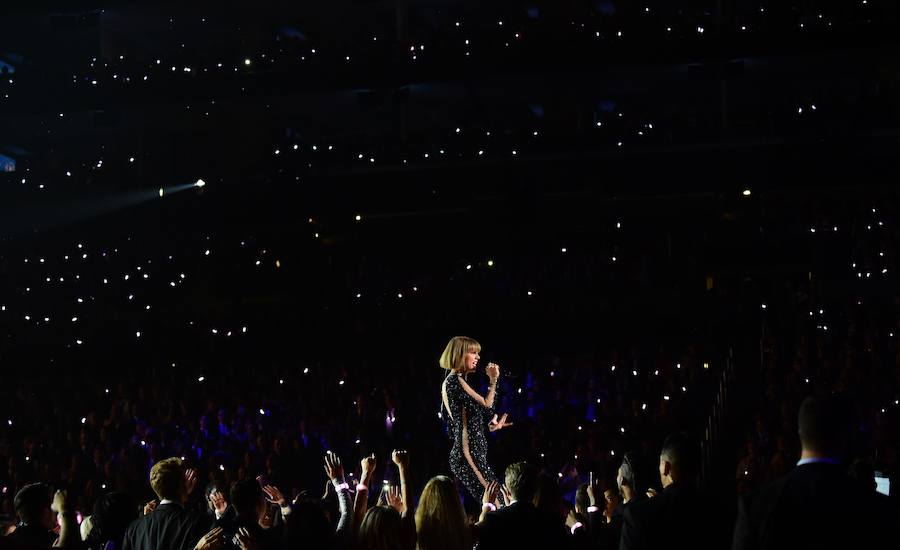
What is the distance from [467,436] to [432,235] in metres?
11.4

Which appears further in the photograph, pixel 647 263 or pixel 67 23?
pixel 67 23

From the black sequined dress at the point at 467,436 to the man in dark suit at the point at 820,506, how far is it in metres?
3.08

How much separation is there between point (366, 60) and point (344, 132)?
280 centimetres

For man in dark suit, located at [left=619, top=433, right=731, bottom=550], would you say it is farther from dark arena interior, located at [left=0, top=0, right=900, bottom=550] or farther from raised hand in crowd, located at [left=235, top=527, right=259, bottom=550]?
dark arena interior, located at [left=0, top=0, right=900, bottom=550]

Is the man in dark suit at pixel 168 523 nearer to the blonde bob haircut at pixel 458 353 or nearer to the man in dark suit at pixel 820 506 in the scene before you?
the blonde bob haircut at pixel 458 353

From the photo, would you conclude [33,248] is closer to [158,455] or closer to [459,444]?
[158,455]

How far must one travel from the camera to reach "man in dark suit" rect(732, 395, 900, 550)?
2.52m

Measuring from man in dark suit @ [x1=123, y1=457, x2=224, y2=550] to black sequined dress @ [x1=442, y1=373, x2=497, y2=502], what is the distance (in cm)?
188


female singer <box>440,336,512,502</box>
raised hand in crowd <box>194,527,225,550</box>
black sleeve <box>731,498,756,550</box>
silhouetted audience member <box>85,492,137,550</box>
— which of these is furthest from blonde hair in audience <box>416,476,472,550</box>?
female singer <box>440,336,512,502</box>

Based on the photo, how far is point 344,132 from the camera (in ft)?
66.5

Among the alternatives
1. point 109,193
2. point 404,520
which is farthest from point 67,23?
point 404,520

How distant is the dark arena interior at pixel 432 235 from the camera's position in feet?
35.5

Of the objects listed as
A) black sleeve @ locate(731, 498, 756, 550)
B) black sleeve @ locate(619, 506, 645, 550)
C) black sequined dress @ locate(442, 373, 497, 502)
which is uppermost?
black sleeve @ locate(731, 498, 756, 550)

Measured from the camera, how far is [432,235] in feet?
55.9
